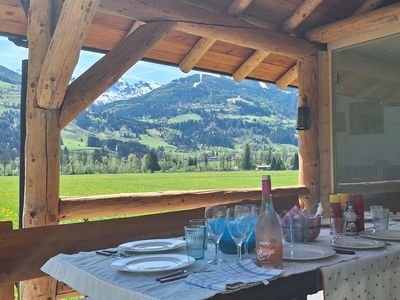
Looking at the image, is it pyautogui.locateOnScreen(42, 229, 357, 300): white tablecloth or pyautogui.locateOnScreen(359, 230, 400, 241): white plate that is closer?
pyautogui.locateOnScreen(42, 229, 357, 300): white tablecloth

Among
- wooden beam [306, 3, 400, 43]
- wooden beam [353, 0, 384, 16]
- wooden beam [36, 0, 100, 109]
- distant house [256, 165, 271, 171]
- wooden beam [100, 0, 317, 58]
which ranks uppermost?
wooden beam [353, 0, 384, 16]

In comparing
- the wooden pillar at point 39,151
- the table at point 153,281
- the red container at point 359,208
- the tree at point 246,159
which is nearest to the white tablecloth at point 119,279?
the table at point 153,281

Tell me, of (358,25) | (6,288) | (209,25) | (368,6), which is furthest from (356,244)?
(368,6)

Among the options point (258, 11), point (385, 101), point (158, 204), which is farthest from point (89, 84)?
point (385, 101)

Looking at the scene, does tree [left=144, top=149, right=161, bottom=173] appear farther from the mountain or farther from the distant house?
the distant house

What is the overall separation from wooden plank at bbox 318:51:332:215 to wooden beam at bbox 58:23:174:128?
2007 mm

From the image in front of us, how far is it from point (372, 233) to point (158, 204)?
2.18 meters

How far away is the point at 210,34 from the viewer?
3871 mm

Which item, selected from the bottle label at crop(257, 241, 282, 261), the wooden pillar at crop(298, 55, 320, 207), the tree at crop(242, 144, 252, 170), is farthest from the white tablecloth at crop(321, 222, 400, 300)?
the tree at crop(242, 144, 252, 170)

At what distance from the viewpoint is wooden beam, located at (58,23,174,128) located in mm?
2992

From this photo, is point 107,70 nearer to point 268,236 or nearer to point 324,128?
point 268,236

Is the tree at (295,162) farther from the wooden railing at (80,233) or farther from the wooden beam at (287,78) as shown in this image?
the wooden railing at (80,233)

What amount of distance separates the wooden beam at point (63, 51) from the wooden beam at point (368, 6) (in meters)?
3.02

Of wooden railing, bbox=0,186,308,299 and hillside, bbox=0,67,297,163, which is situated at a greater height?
hillside, bbox=0,67,297,163
